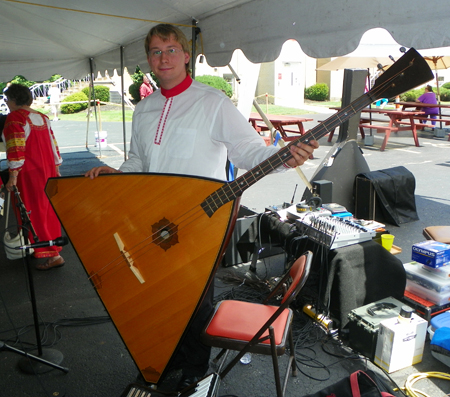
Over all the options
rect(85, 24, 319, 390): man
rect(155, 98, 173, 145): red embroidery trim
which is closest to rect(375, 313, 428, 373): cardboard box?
rect(85, 24, 319, 390): man

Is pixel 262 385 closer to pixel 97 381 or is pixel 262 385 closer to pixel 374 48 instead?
pixel 97 381

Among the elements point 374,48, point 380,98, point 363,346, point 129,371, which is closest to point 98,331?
point 129,371

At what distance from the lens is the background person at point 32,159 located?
141 inches

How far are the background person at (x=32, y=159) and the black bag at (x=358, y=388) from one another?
299 centimetres

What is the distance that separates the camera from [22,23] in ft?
15.3

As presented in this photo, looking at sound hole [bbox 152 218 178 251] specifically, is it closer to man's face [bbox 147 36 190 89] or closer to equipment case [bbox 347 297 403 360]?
man's face [bbox 147 36 190 89]

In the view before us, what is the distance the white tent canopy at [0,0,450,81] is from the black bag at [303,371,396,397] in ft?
5.00

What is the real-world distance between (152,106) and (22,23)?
3.48 metres

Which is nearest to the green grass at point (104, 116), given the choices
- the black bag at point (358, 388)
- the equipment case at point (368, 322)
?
the equipment case at point (368, 322)

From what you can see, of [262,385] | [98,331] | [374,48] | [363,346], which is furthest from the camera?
[374,48]

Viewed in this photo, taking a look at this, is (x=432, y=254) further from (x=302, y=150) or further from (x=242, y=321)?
(x=302, y=150)

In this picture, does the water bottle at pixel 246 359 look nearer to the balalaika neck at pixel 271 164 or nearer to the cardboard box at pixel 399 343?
the cardboard box at pixel 399 343

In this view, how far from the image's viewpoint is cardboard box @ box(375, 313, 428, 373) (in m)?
2.33

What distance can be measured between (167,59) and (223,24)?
4.97ft
